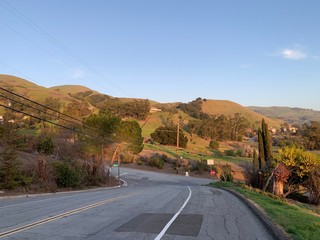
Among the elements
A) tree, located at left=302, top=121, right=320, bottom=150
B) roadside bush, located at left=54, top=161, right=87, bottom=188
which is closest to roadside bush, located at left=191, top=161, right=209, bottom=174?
tree, located at left=302, top=121, right=320, bottom=150

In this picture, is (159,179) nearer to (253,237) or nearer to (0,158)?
(0,158)

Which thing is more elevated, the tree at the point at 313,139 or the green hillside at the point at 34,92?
the green hillside at the point at 34,92

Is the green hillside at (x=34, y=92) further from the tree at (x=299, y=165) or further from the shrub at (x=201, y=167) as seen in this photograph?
the tree at (x=299, y=165)

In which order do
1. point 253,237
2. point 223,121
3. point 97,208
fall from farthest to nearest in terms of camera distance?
point 223,121 → point 97,208 → point 253,237

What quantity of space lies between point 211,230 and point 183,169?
67094mm

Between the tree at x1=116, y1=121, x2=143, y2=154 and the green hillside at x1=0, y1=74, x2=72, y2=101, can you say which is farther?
the green hillside at x1=0, y1=74, x2=72, y2=101

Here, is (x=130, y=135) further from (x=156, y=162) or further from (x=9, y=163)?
(x=9, y=163)

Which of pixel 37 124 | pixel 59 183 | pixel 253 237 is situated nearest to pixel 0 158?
pixel 59 183

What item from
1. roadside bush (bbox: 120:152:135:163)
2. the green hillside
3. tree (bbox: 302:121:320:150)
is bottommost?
roadside bush (bbox: 120:152:135:163)

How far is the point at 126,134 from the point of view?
6081cm

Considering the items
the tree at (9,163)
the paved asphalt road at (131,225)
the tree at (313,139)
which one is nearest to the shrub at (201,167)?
the tree at (313,139)

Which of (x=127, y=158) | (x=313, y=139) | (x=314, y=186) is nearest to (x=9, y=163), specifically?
(x=314, y=186)

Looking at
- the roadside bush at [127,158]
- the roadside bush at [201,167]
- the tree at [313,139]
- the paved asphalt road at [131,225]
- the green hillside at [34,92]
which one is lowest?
the roadside bush at [201,167]

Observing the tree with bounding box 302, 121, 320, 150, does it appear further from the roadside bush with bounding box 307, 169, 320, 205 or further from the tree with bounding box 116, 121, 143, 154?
the roadside bush with bounding box 307, 169, 320, 205
